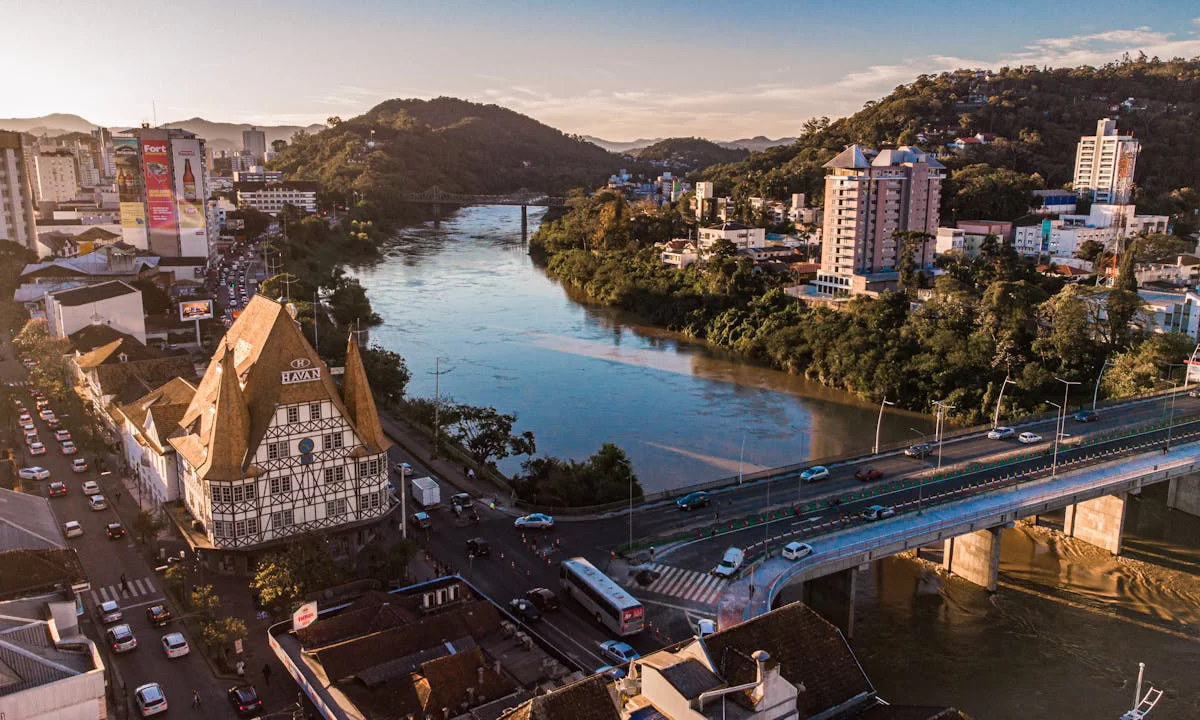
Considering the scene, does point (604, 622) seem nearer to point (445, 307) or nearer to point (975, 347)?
point (975, 347)

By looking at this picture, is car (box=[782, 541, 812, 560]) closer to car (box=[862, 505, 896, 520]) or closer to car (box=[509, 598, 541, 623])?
car (box=[862, 505, 896, 520])

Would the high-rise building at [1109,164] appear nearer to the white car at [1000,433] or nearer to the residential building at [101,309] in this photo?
the white car at [1000,433]

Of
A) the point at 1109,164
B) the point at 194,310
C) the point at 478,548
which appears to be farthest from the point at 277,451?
the point at 1109,164

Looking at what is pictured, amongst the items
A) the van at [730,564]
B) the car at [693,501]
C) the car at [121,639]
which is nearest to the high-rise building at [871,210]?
the car at [693,501]

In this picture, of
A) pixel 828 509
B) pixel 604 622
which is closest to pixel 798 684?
pixel 604 622

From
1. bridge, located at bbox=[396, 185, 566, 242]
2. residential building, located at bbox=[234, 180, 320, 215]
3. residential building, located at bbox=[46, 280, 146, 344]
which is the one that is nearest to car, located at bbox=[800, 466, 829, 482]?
residential building, located at bbox=[46, 280, 146, 344]
